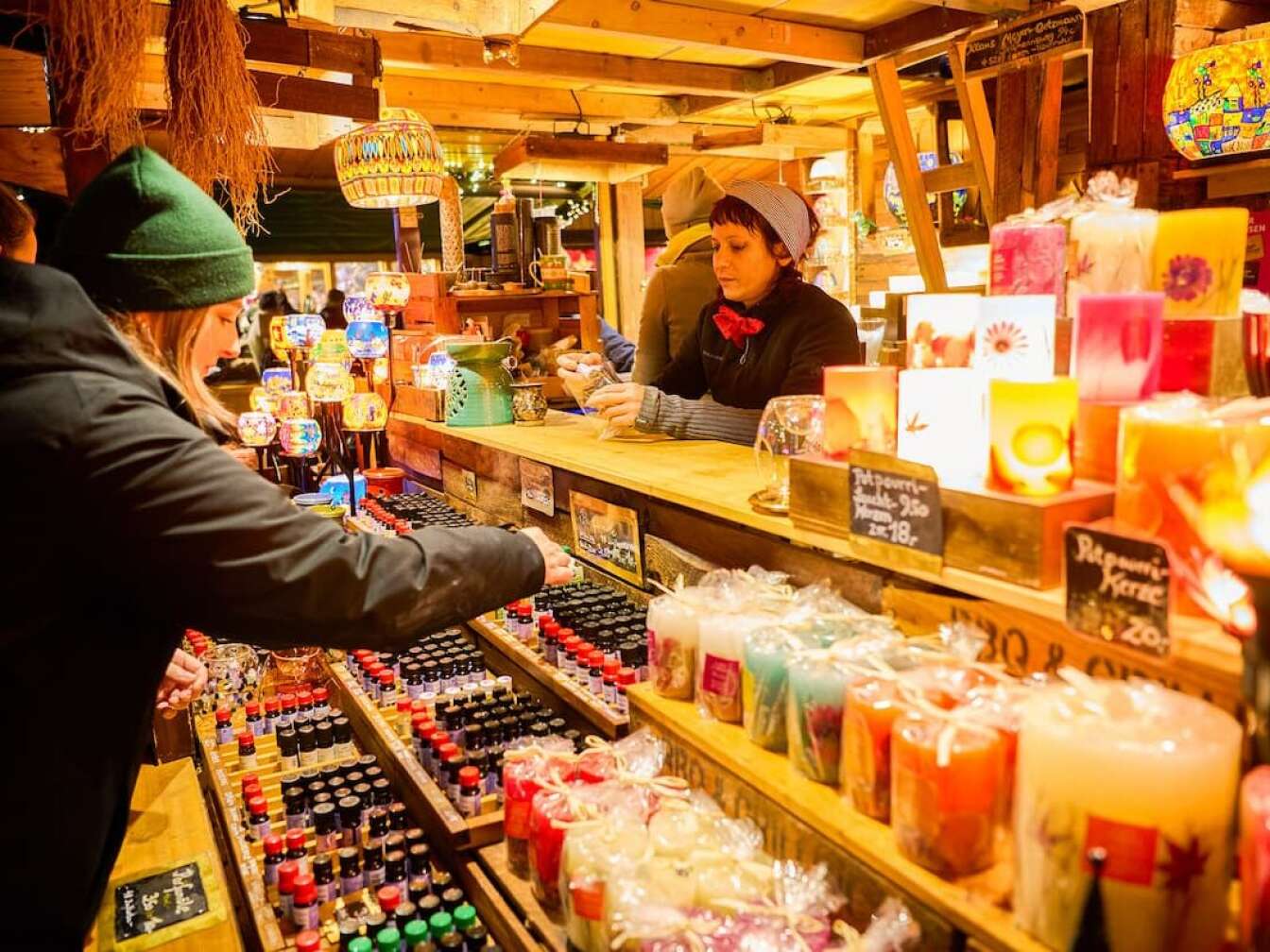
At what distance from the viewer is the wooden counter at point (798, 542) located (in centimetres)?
116

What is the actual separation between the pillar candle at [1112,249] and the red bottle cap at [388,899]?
193 cm

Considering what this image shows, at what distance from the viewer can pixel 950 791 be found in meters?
1.22

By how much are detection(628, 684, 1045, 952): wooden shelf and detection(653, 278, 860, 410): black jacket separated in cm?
126

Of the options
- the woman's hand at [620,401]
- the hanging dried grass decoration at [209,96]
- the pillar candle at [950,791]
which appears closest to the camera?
the pillar candle at [950,791]

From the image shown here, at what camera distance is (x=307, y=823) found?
8.54ft

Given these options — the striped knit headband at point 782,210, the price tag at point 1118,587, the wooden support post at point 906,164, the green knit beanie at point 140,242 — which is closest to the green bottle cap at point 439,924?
the green knit beanie at point 140,242

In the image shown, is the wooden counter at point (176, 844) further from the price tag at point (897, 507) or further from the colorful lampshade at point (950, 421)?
the colorful lampshade at point (950, 421)

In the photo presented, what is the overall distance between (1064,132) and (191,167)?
570cm

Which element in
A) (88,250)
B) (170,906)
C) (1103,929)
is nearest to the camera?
(1103,929)

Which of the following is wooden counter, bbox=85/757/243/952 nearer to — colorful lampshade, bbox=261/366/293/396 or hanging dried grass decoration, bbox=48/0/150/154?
hanging dried grass decoration, bbox=48/0/150/154

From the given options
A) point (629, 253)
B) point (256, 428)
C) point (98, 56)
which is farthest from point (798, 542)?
point (629, 253)

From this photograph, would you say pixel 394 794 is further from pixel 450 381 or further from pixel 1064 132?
pixel 1064 132

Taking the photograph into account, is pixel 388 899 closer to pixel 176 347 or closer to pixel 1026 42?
pixel 176 347

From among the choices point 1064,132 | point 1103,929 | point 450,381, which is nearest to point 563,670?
point 450,381
